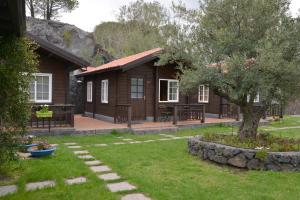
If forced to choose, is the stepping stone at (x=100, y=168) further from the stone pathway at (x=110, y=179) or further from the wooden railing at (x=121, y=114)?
the wooden railing at (x=121, y=114)

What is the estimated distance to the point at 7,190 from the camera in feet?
15.8

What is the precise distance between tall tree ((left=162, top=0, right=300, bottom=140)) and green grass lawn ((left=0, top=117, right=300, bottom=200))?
6.03 feet

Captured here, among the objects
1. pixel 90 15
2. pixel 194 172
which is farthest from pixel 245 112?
pixel 90 15

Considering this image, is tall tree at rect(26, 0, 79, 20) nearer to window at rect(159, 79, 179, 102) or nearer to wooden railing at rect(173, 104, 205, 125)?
window at rect(159, 79, 179, 102)

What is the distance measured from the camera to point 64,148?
835 centimetres

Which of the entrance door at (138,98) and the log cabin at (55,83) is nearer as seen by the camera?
the log cabin at (55,83)

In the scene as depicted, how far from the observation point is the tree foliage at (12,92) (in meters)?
4.89

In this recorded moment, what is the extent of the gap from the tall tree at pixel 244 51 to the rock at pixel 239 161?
4.21 feet

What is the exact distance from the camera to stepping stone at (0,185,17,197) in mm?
4680

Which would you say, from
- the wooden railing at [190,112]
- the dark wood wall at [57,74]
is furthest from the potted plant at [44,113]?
the wooden railing at [190,112]

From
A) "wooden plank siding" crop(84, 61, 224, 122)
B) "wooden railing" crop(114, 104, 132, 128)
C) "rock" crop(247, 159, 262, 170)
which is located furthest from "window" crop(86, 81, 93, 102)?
"rock" crop(247, 159, 262, 170)

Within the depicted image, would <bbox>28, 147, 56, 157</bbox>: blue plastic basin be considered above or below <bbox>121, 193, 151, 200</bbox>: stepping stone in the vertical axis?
above

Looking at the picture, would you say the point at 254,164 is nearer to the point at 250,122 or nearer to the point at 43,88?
the point at 250,122

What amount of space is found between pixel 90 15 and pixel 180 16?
27.7m
